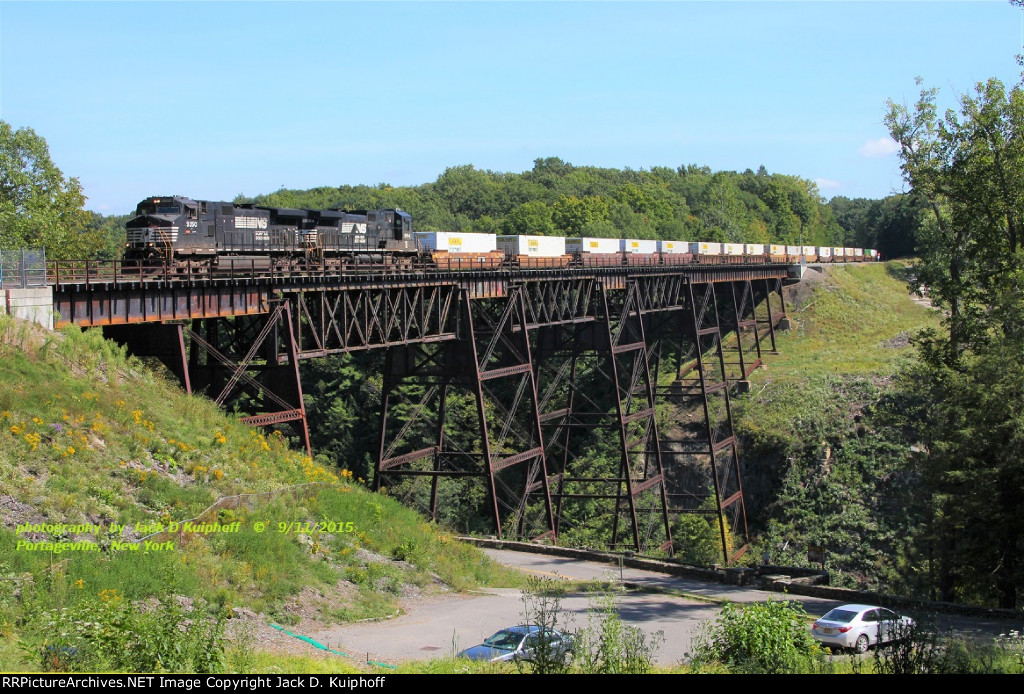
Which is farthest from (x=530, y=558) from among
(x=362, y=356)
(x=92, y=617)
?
(x=362, y=356)

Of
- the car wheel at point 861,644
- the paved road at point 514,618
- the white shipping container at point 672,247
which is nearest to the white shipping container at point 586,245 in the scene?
the white shipping container at point 672,247

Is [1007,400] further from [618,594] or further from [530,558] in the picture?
[530,558]

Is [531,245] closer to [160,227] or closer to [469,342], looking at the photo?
[469,342]

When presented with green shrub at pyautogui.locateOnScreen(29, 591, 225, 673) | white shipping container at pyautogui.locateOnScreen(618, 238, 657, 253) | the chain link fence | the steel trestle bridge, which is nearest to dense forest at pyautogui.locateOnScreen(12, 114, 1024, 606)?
the steel trestle bridge

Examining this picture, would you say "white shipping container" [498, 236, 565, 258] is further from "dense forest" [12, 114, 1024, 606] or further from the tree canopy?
the tree canopy

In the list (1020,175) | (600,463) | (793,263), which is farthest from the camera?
(793,263)

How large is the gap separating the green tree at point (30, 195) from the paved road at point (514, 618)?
40994 millimetres

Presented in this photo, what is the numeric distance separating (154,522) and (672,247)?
5701 cm

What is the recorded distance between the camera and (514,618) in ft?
62.9

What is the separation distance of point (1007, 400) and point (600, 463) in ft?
102

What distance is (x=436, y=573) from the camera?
22625mm

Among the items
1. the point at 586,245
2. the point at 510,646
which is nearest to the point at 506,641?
the point at 510,646

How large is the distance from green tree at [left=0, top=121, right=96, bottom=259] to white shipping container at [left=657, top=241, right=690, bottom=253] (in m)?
40.6

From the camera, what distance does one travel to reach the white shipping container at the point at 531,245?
49750 mm
